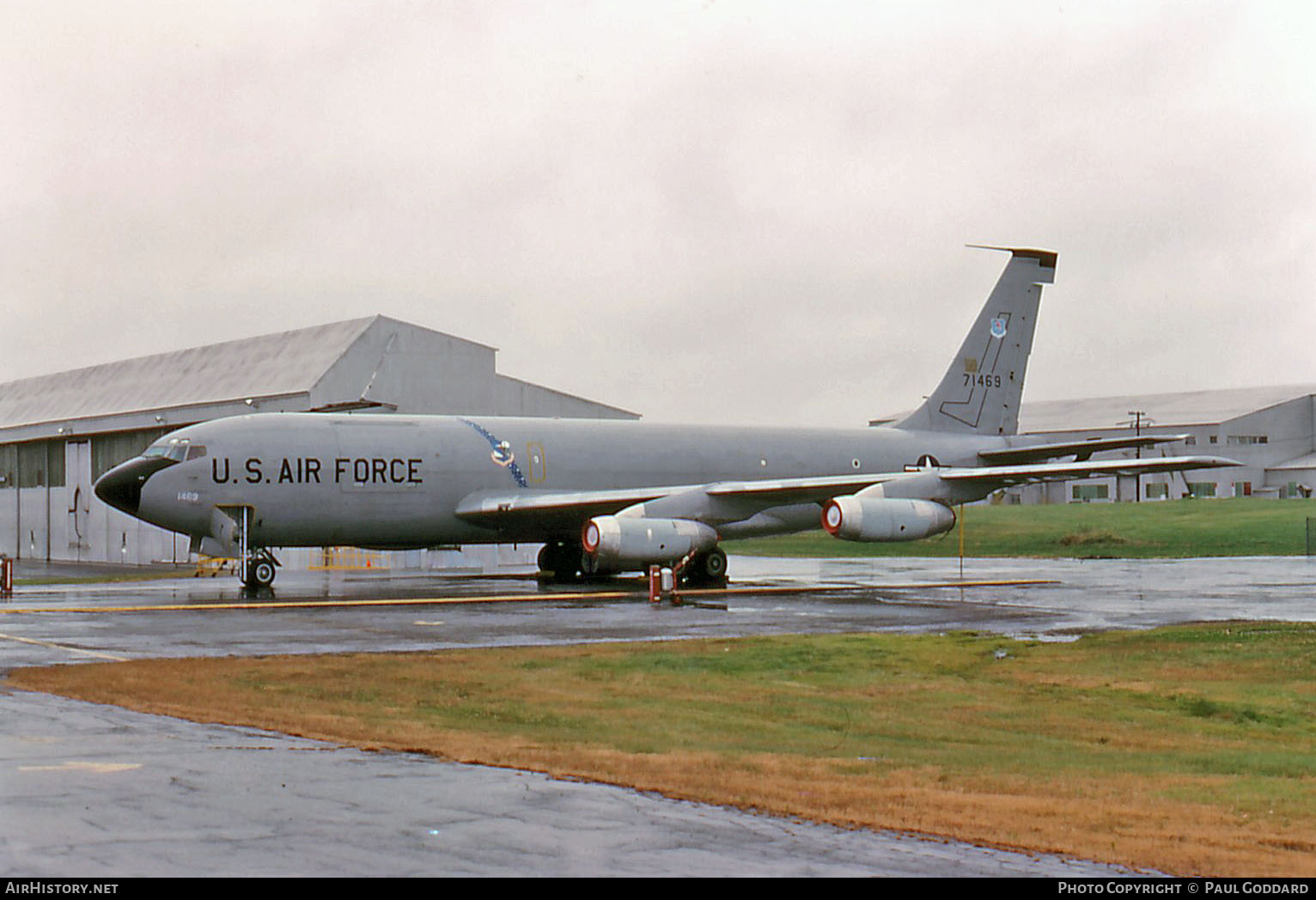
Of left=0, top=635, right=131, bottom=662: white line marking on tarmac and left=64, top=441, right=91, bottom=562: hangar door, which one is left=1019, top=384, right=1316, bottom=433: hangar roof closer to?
left=64, top=441, right=91, bottom=562: hangar door

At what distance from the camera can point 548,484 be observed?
3794 centimetres

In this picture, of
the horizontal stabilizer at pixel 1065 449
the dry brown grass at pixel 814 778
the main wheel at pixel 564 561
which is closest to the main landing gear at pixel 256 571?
the main wheel at pixel 564 561

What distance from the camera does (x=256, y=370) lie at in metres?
63.6

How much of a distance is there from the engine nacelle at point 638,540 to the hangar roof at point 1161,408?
10242cm

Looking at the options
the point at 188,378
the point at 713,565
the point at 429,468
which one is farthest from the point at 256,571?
the point at 188,378

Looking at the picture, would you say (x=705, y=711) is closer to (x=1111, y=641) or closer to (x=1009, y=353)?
(x=1111, y=641)

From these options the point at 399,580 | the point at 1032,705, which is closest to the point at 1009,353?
the point at 399,580

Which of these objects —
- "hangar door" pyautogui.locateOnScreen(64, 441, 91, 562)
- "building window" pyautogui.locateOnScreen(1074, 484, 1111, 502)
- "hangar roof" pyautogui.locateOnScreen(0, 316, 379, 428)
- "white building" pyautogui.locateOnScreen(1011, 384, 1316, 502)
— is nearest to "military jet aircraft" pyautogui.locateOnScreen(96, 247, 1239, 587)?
"hangar roof" pyautogui.locateOnScreen(0, 316, 379, 428)

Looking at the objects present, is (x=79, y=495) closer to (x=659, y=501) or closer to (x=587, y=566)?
(x=587, y=566)

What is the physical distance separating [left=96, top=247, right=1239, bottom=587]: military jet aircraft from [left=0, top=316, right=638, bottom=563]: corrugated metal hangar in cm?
1532

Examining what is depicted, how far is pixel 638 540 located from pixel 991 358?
1686 centimetres

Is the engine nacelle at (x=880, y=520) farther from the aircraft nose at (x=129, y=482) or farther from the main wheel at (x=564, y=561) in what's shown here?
the aircraft nose at (x=129, y=482)

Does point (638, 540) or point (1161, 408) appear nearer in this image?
point (638, 540)
